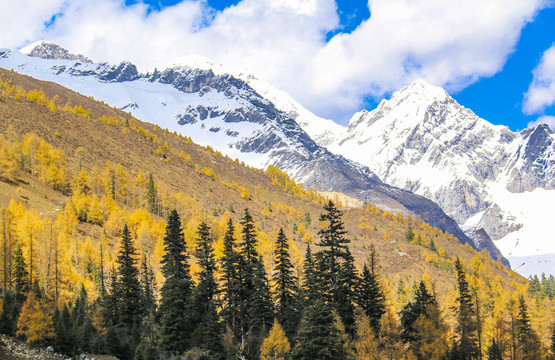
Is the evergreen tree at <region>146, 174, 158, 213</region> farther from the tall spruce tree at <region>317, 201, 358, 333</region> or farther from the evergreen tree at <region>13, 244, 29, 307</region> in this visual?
the tall spruce tree at <region>317, 201, 358, 333</region>

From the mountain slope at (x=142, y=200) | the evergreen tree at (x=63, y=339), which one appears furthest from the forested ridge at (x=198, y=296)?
the mountain slope at (x=142, y=200)

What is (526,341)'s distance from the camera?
6322 cm

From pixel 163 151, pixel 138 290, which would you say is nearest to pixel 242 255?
pixel 138 290

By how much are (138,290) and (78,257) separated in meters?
21.7

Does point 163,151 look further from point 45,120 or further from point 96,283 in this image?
point 96,283

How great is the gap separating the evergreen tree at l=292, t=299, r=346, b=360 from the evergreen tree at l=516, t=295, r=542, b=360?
4315 centimetres

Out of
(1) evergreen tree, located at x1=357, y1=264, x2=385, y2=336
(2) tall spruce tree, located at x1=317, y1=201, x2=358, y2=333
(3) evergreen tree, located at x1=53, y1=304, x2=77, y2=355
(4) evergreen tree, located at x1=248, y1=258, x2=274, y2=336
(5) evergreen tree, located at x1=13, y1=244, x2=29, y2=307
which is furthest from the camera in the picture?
(5) evergreen tree, located at x1=13, y1=244, x2=29, y2=307

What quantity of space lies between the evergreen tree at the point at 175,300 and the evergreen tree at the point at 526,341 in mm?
48996

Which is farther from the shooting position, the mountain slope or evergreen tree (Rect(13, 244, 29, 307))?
the mountain slope

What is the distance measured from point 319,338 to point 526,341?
154 feet

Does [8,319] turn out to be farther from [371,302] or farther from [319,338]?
[371,302]

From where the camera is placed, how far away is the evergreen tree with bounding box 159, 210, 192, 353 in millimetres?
41688

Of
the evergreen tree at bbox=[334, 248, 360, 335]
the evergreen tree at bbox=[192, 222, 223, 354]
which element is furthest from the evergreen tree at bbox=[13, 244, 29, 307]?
the evergreen tree at bbox=[334, 248, 360, 335]

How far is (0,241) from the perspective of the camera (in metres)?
55.2
